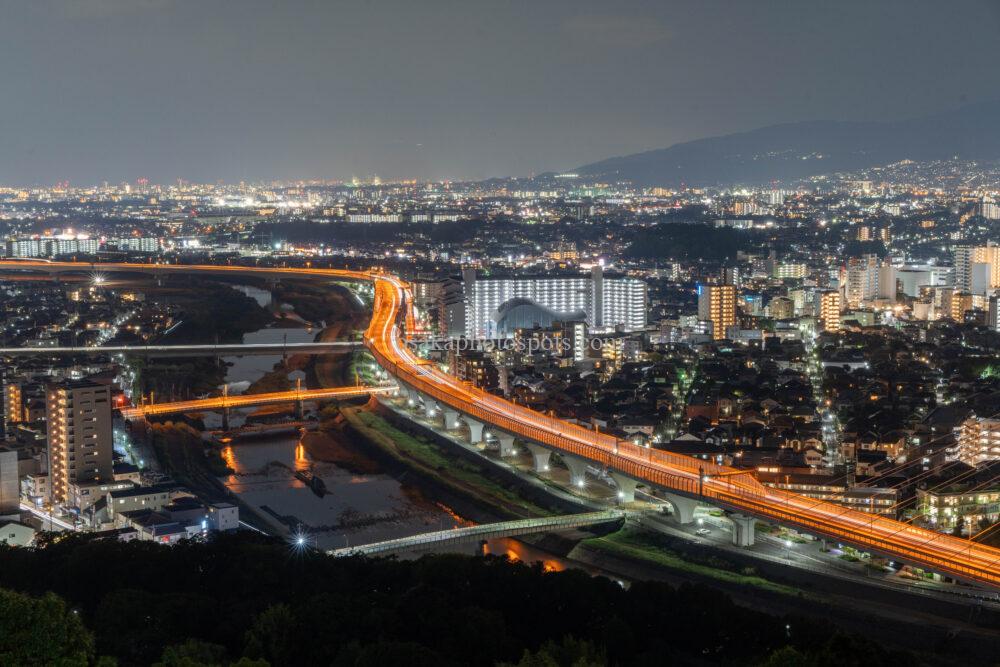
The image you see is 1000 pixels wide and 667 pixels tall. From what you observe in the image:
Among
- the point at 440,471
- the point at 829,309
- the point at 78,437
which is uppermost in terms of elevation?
the point at 829,309

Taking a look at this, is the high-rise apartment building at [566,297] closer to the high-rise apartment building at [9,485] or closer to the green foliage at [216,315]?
the green foliage at [216,315]

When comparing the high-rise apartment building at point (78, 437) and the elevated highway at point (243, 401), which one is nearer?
the high-rise apartment building at point (78, 437)

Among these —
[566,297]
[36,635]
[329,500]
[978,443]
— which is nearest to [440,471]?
[329,500]

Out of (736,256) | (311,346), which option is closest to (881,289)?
(736,256)

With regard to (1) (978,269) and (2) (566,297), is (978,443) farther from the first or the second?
(1) (978,269)

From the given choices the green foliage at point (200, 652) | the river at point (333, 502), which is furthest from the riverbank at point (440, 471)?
the green foliage at point (200, 652)

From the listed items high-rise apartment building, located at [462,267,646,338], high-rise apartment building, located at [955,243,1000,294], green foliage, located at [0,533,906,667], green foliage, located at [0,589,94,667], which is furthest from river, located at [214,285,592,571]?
high-rise apartment building, located at [955,243,1000,294]
